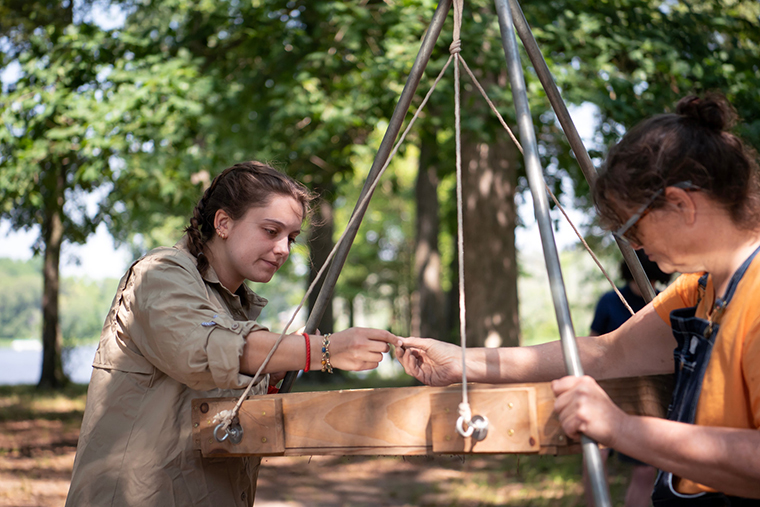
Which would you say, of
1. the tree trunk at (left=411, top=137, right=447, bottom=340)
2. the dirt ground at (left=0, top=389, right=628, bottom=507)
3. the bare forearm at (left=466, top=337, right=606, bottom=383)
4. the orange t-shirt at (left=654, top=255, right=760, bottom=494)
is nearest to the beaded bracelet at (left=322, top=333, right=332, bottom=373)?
the bare forearm at (left=466, top=337, right=606, bottom=383)

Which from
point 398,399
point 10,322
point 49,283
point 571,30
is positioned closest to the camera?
point 398,399

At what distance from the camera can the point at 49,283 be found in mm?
11930

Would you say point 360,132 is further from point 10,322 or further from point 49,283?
point 10,322

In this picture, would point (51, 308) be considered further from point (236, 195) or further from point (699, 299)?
point (699, 299)

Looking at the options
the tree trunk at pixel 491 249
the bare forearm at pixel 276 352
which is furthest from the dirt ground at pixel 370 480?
the bare forearm at pixel 276 352

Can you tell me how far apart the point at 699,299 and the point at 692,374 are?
0.93 ft

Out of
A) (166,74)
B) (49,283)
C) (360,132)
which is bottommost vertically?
(49,283)

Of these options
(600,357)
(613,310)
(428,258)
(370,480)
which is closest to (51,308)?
(428,258)

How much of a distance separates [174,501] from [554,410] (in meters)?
1.09

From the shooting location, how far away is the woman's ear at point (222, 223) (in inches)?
86.5

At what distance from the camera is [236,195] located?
220 centimetres

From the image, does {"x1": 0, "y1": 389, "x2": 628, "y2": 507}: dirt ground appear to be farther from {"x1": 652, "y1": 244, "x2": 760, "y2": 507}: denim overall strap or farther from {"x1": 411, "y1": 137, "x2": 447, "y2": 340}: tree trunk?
{"x1": 411, "y1": 137, "x2": 447, "y2": 340}: tree trunk

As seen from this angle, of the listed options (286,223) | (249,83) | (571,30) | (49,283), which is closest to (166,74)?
(249,83)

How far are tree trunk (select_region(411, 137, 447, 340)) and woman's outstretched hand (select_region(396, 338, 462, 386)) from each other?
32.3 feet
